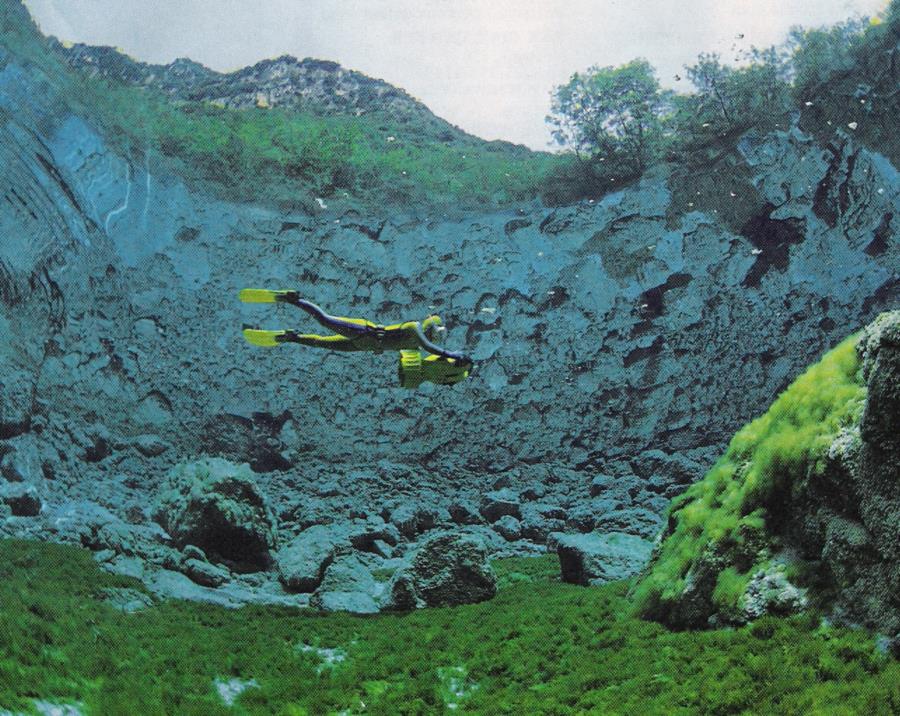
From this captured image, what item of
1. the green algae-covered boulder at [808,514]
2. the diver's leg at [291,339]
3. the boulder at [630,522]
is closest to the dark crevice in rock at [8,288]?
the diver's leg at [291,339]

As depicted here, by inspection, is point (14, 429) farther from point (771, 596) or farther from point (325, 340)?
point (771, 596)

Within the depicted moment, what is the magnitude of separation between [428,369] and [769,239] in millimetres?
19820

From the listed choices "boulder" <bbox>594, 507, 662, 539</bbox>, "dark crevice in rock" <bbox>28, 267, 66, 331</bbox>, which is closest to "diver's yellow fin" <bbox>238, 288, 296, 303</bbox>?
"boulder" <bbox>594, 507, 662, 539</bbox>

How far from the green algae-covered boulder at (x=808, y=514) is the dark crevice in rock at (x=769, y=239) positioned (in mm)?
18125

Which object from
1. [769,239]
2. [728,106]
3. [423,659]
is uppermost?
[728,106]

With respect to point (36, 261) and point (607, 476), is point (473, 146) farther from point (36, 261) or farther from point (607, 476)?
point (36, 261)

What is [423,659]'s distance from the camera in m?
9.67

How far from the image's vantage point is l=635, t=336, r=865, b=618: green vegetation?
796 centimetres

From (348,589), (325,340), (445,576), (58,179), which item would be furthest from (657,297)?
(58,179)

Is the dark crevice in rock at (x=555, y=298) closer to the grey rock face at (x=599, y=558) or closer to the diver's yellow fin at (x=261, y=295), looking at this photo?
the grey rock face at (x=599, y=558)

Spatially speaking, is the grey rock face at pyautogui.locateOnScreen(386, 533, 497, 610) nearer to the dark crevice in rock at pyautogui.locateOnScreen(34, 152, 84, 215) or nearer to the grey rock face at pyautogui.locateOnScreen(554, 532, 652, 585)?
the grey rock face at pyautogui.locateOnScreen(554, 532, 652, 585)

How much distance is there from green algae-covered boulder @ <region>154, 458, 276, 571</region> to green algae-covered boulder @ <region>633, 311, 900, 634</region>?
Result: 10308mm

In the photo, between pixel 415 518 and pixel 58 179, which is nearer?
pixel 415 518

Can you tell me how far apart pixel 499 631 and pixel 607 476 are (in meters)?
13.7
